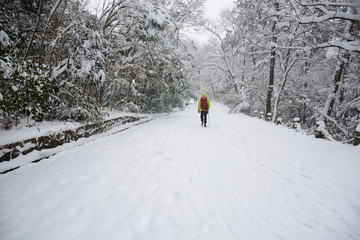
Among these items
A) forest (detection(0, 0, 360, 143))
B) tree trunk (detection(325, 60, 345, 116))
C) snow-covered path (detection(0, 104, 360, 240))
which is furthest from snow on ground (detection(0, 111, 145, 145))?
tree trunk (detection(325, 60, 345, 116))

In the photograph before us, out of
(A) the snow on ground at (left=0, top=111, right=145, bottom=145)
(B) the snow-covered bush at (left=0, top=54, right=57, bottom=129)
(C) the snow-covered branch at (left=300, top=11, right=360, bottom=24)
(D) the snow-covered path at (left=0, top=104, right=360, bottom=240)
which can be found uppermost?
(C) the snow-covered branch at (left=300, top=11, right=360, bottom=24)

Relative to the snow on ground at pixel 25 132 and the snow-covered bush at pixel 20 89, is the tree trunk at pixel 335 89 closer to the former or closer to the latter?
the snow on ground at pixel 25 132

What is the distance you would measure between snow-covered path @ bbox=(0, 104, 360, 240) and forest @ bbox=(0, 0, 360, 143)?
80.0 inches

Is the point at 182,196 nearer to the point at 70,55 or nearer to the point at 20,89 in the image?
the point at 20,89

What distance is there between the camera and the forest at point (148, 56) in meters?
4.60

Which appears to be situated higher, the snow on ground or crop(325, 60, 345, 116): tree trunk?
crop(325, 60, 345, 116): tree trunk

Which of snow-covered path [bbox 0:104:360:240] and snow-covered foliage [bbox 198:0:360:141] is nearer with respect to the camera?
snow-covered path [bbox 0:104:360:240]

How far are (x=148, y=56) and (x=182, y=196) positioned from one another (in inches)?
346

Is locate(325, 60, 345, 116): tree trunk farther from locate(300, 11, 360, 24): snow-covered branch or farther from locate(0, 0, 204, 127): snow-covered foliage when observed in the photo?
locate(0, 0, 204, 127): snow-covered foliage

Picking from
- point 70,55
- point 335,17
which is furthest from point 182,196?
point 335,17

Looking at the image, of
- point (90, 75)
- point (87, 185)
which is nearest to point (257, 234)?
point (87, 185)

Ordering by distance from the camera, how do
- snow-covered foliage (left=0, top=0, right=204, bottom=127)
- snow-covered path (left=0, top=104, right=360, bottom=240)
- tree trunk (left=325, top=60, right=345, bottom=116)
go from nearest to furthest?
snow-covered path (left=0, top=104, right=360, bottom=240) → snow-covered foliage (left=0, top=0, right=204, bottom=127) → tree trunk (left=325, top=60, right=345, bottom=116)

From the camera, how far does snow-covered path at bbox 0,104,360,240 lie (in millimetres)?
2064

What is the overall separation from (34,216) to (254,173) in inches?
160
